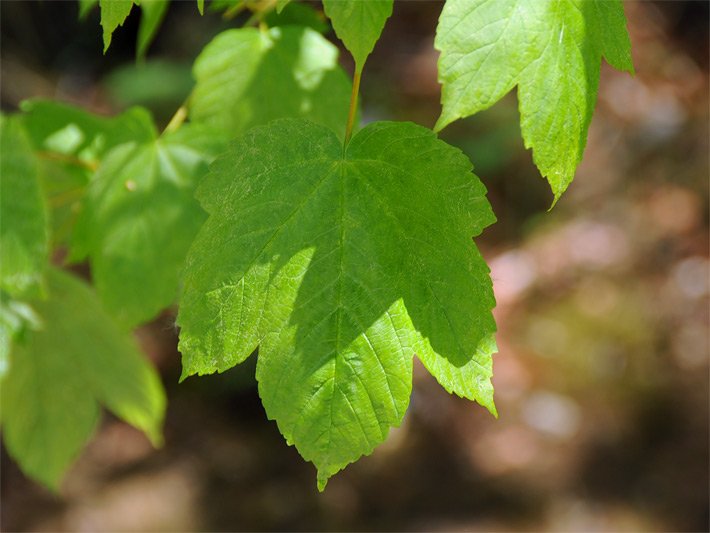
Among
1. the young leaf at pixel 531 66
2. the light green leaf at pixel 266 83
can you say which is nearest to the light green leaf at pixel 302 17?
the light green leaf at pixel 266 83

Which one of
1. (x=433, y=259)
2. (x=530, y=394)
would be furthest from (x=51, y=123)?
(x=530, y=394)

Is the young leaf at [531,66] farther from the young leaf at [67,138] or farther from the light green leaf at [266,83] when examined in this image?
the young leaf at [67,138]

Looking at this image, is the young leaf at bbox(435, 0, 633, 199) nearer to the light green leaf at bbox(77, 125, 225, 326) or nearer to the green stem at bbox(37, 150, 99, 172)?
the light green leaf at bbox(77, 125, 225, 326)

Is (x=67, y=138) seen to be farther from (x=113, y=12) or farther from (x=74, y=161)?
(x=113, y=12)

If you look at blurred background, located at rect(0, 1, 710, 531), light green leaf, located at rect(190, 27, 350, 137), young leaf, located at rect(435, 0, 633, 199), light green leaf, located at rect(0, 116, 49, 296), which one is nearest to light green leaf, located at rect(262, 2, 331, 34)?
light green leaf, located at rect(190, 27, 350, 137)

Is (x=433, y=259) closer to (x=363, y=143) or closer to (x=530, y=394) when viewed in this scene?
(x=363, y=143)

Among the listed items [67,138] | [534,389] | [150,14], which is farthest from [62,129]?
[534,389]

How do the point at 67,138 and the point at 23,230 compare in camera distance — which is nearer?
the point at 23,230
